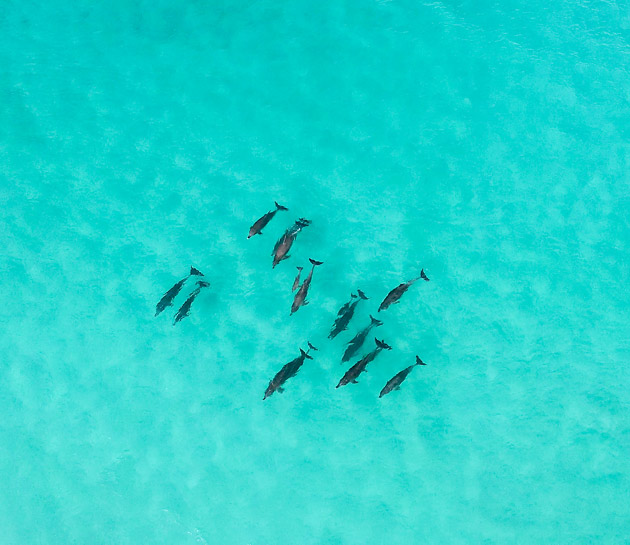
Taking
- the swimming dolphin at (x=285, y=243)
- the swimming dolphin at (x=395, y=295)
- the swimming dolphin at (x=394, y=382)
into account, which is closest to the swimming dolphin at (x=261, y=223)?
the swimming dolphin at (x=285, y=243)

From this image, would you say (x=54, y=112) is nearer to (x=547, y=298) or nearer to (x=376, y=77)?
(x=376, y=77)

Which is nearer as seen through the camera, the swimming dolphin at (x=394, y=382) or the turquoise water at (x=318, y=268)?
the swimming dolphin at (x=394, y=382)

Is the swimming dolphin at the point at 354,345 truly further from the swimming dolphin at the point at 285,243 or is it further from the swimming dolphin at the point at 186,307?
the swimming dolphin at the point at 186,307

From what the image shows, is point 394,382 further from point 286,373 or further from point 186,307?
point 186,307

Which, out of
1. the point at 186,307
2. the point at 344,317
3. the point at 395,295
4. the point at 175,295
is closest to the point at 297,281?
the point at 344,317

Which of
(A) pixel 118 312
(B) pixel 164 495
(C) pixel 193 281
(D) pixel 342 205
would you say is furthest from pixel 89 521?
(D) pixel 342 205

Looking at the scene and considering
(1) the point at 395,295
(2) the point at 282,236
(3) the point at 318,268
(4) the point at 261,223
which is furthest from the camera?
(3) the point at 318,268

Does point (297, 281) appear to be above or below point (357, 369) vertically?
above
